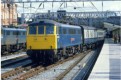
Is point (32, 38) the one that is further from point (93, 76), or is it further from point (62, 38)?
point (93, 76)

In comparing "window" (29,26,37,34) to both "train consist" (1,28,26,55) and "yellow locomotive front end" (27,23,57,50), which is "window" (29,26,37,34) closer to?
"yellow locomotive front end" (27,23,57,50)

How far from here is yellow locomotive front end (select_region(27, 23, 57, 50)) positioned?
20234 millimetres

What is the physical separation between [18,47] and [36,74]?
61.4ft

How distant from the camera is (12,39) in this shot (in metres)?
32.0

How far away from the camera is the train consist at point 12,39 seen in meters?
29.3

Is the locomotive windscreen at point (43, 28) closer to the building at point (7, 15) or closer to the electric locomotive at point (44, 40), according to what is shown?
the electric locomotive at point (44, 40)

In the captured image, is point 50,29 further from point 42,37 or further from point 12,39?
point 12,39

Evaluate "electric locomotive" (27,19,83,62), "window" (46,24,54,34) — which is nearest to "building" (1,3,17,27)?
"electric locomotive" (27,19,83,62)

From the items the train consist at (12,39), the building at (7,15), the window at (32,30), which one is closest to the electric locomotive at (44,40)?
the window at (32,30)

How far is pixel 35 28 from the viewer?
20.6m

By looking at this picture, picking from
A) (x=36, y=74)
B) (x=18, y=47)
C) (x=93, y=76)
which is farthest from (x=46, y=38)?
(x=18, y=47)

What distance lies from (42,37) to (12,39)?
12129 millimetres

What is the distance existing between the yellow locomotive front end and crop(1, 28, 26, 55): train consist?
864 centimetres

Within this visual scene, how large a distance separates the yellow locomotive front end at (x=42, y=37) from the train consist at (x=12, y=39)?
8639mm
